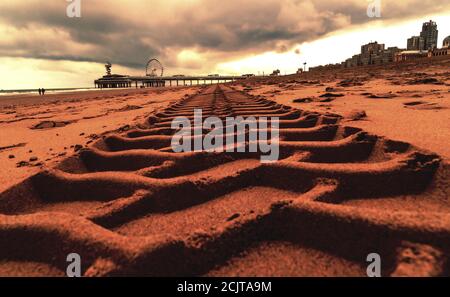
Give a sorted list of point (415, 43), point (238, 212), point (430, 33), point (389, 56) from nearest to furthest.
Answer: point (238, 212)
point (389, 56)
point (415, 43)
point (430, 33)

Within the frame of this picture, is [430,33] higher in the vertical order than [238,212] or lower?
higher

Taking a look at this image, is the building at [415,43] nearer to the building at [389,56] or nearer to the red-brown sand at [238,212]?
the building at [389,56]

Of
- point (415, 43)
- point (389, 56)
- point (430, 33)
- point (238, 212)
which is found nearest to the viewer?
point (238, 212)

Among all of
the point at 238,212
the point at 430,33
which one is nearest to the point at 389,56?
the point at 430,33

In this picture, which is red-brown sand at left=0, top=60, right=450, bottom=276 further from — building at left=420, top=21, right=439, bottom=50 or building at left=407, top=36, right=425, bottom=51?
building at left=420, top=21, right=439, bottom=50

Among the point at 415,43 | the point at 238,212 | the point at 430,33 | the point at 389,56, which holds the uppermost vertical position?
the point at 430,33

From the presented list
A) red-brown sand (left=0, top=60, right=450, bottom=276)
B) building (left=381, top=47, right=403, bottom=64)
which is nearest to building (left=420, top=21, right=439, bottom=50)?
building (left=381, top=47, right=403, bottom=64)

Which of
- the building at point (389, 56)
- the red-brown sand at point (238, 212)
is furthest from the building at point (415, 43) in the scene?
the red-brown sand at point (238, 212)

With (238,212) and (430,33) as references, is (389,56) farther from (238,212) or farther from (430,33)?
(238,212)

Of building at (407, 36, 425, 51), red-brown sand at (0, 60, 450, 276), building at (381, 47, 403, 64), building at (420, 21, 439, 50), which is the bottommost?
red-brown sand at (0, 60, 450, 276)

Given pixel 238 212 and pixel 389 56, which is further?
pixel 389 56
